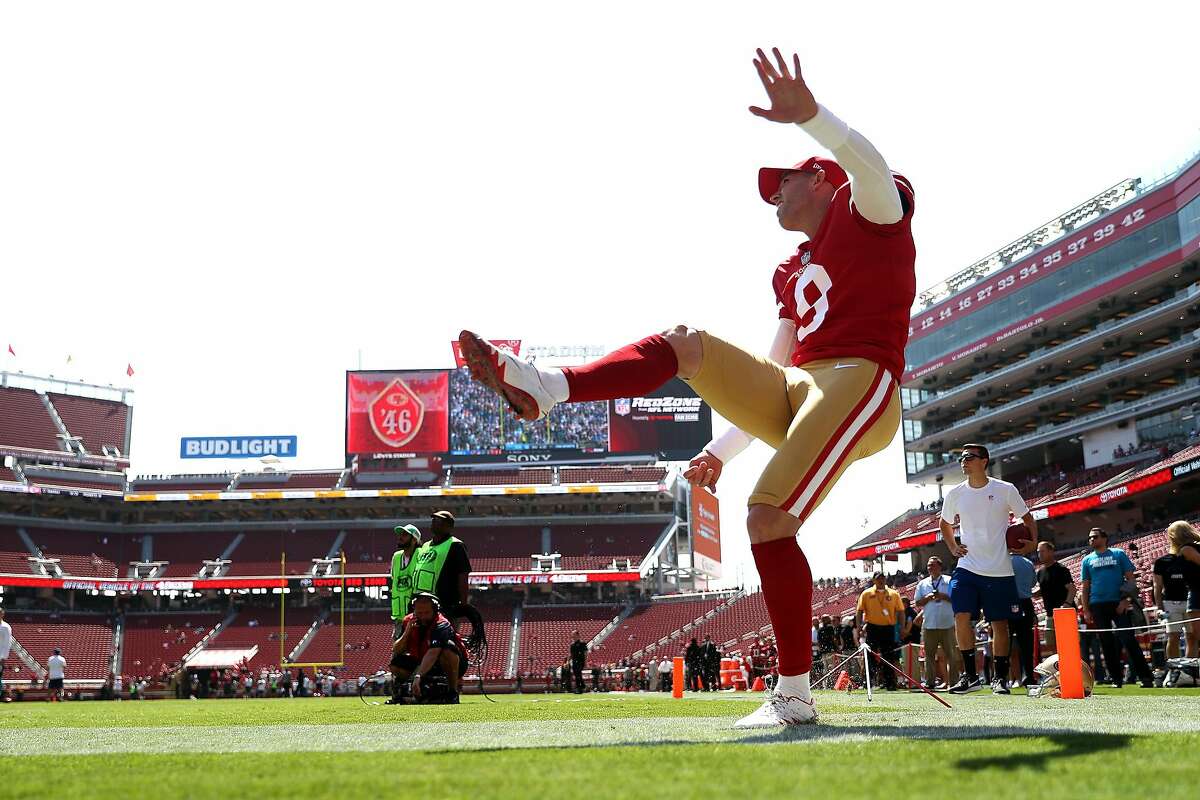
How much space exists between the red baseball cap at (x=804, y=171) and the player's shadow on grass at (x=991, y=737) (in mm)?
2222

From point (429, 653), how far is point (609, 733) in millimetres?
4899

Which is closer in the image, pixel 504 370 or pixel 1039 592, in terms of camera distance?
pixel 504 370

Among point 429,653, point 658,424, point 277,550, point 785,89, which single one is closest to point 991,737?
point 785,89

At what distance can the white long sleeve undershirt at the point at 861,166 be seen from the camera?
12.5ft

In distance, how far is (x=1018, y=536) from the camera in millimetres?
7387

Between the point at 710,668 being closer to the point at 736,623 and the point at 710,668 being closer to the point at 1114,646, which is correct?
the point at 1114,646

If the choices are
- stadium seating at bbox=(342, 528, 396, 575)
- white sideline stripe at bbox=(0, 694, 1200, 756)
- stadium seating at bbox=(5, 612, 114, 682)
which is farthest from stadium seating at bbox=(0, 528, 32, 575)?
white sideline stripe at bbox=(0, 694, 1200, 756)

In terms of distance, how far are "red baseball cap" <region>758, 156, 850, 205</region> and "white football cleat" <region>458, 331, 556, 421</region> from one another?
1620 millimetres

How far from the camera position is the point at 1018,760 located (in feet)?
7.73

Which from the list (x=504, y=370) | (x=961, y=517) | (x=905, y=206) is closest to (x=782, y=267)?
(x=905, y=206)

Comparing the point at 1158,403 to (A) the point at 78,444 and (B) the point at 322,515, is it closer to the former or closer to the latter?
(B) the point at 322,515

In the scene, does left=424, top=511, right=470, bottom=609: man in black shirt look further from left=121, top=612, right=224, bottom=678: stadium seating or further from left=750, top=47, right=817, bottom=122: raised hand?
left=121, top=612, right=224, bottom=678: stadium seating

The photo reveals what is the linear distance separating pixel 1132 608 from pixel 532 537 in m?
42.9

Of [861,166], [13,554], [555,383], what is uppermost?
[13,554]
